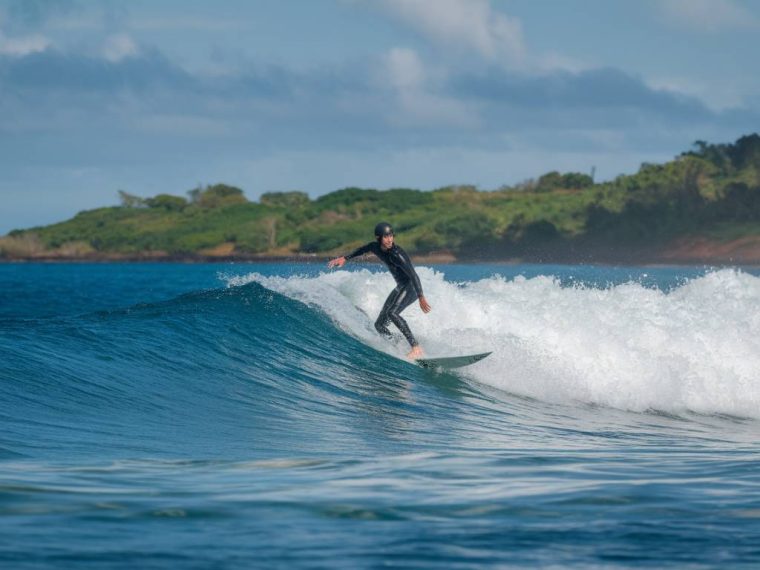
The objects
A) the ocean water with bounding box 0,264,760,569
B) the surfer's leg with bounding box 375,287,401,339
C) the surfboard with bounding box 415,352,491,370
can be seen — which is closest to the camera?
the ocean water with bounding box 0,264,760,569

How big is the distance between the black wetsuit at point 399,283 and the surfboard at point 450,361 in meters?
0.33

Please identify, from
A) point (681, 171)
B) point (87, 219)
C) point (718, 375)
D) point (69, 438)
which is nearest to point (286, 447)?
point (69, 438)

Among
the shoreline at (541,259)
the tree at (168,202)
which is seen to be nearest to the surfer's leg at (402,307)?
the shoreline at (541,259)

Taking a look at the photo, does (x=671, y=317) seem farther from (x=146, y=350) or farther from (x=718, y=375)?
(x=146, y=350)

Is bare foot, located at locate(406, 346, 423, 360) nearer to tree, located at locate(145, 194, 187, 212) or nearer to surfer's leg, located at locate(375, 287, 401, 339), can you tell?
surfer's leg, located at locate(375, 287, 401, 339)

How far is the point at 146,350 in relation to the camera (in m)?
14.3

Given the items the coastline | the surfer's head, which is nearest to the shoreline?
the coastline

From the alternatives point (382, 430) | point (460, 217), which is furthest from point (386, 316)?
point (460, 217)

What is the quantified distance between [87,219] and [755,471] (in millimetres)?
172596

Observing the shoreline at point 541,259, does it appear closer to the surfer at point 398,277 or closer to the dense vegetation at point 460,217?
the dense vegetation at point 460,217

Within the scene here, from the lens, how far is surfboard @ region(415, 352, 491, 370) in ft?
47.4

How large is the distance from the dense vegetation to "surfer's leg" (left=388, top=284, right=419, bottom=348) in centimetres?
8184

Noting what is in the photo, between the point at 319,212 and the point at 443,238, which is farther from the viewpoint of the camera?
the point at 319,212

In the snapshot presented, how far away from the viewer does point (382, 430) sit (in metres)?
10.6
